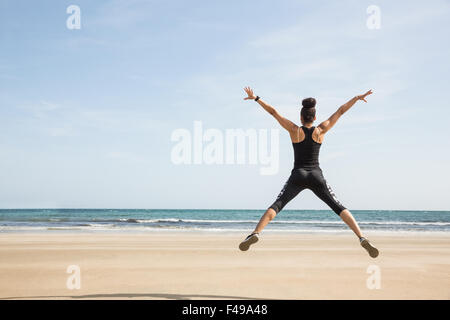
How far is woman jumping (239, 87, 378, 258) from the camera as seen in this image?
482cm

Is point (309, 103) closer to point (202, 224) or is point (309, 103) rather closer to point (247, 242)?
point (247, 242)

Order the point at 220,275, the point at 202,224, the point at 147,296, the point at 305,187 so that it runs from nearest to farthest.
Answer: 1. the point at 305,187
2. the point at 147,296
3. the point at 220,275
4. the point at 202,224

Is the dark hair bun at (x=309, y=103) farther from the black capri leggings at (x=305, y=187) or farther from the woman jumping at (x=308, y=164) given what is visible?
the black capri leggings at (x=305, y=187)

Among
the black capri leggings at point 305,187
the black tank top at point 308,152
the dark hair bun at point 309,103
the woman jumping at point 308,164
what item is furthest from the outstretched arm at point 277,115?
the black capri leggings at point 305,187

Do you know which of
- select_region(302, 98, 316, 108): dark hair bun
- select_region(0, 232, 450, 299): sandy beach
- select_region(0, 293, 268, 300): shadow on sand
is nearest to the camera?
select_region(302, 98, 316, 108): dark hair bun

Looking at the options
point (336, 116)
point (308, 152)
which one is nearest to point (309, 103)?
point (336, 116)

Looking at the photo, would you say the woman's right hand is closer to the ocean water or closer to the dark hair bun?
the dark hair bun

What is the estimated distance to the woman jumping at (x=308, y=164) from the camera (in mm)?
4824

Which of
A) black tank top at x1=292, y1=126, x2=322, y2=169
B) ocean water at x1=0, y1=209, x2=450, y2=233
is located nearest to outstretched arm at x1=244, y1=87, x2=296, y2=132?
black tank top at x1=292, y1=126, x2=322, y2=169

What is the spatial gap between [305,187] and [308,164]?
278 millimetres

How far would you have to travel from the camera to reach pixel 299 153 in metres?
4.93

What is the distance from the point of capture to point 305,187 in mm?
4863
